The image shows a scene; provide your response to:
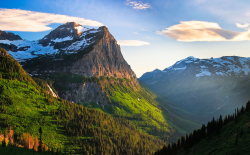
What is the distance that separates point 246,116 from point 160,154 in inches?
1701

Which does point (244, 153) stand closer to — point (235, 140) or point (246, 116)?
point (235, 140)

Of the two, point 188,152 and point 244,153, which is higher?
point 244,153

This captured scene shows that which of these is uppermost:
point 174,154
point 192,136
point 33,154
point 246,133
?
point 246,133

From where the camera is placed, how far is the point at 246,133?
67.0m

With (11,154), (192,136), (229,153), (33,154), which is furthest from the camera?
(33,154)

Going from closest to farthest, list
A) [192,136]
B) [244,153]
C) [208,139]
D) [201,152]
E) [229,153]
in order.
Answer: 1. [244,153]
2. [229,153]
3. [201,152]
4. [208,139]
5. [192,136]

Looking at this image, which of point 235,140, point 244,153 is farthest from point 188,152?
point 244,153

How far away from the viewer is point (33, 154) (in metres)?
139

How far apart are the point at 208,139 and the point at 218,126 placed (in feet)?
19.1

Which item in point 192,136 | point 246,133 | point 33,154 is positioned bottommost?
point 33,154

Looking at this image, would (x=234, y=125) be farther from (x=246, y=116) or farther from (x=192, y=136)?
(x=192, y=136)

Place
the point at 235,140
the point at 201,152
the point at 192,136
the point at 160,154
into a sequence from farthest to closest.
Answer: the point at 160,154
the point at 192,136
the point at 201,152
the point at 235,140

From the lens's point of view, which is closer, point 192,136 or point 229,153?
point 229,153

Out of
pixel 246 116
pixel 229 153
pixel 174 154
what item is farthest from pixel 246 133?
pixel 174 154
